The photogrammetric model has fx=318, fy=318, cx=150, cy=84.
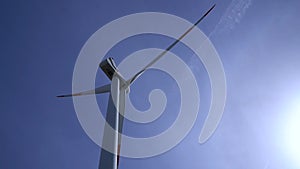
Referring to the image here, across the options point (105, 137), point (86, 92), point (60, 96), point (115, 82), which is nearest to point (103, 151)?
point (105, 137)

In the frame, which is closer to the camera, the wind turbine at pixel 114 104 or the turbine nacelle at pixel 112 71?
the wind turbine at pixel 114 104

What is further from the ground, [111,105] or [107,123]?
[111,105]

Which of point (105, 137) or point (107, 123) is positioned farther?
point (107, 123)

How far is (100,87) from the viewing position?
952 inches

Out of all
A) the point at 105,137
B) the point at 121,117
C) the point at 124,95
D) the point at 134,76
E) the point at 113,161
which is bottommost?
the point at 113,161

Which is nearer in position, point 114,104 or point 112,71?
point 114,104

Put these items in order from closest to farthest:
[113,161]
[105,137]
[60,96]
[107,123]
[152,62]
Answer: [113,161] → [105,137] → [107,123] → [152,62] → [60,96]

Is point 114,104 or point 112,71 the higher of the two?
point 112,71

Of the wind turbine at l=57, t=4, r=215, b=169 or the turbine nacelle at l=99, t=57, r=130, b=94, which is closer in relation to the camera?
the wind turbine at l=57, t=4, r=215, b=169

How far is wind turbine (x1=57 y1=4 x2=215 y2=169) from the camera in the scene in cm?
1546

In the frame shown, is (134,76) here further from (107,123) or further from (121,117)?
(107,123)

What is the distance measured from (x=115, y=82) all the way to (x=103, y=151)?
290 inches

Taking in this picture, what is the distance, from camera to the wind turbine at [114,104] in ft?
50.7

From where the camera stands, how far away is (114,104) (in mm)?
19266
